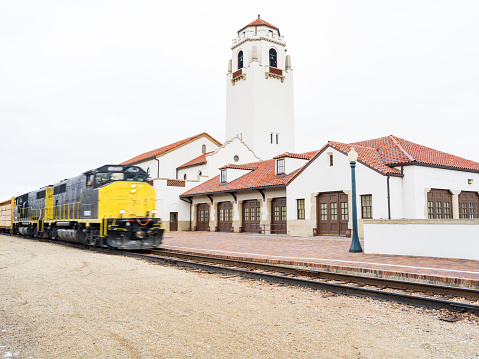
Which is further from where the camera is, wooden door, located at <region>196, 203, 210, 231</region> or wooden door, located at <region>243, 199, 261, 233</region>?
wooden door, located at <region>196, 203, 210, 231</region>


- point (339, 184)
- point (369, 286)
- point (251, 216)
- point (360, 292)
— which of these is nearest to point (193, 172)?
point (251, 216)

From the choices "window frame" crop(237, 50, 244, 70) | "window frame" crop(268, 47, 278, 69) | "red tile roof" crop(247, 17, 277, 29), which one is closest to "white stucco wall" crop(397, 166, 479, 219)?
"window frame" crop(268, 47, 278, 69)

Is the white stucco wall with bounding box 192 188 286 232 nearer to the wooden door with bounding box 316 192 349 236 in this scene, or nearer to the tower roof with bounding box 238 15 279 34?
the wooden door with bounding box 316 192 349 236

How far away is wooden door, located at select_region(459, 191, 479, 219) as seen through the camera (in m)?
22.4

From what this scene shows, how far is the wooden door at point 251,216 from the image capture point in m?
28.2

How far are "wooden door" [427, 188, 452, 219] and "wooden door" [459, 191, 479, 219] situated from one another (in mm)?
1064

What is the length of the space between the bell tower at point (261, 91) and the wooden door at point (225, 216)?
1276 cm

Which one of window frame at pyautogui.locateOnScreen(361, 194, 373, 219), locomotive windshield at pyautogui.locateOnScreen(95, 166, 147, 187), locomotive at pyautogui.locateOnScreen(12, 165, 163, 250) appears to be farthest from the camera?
window frame at pyautogui.locateOnScreen(361, 194, 373, 219)

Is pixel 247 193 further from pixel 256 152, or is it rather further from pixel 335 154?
pixel 256 152

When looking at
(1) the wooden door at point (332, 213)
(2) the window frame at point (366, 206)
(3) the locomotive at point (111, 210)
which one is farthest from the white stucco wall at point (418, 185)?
(3) the locomotive at point (111, 210)

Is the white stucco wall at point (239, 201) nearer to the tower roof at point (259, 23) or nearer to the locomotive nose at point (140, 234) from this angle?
the locomotive nose at point (140, 234)

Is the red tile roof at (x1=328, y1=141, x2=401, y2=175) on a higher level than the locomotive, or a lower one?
higher

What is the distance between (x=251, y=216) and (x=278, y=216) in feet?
9.16

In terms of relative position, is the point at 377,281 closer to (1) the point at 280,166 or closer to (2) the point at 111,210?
(2) the point at 111,210
